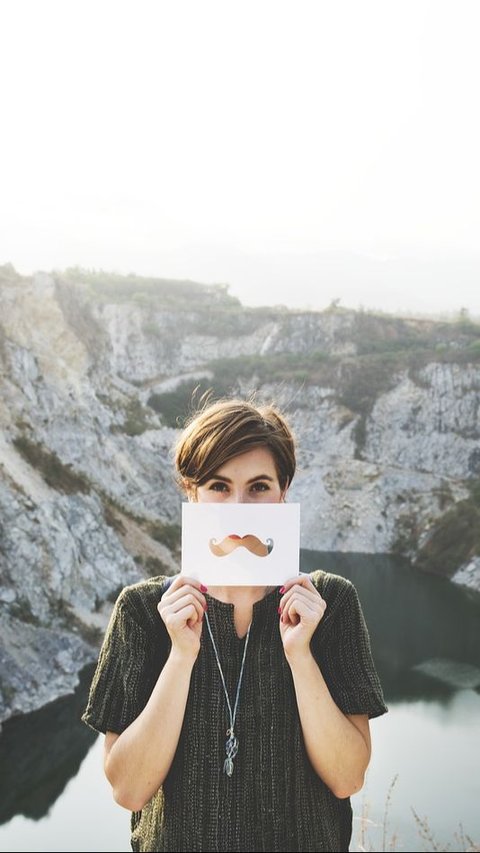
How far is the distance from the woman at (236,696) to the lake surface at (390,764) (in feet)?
12.9

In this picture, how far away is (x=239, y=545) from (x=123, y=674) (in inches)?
19.9

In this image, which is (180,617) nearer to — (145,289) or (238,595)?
(238,595)

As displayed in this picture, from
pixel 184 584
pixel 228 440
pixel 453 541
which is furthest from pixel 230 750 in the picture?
pixel 453 541

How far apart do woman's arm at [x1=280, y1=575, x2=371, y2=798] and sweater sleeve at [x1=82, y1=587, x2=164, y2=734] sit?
42 centimetres

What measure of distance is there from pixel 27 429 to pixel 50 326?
7.09 meters

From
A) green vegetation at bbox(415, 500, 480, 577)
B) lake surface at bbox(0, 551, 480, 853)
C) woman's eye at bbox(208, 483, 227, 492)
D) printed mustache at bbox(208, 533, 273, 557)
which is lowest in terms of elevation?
green vegetation at bbox(415, 500, 480, 577)

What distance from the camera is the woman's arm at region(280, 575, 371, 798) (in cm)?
216

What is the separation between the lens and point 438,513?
172ft

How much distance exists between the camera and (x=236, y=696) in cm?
224

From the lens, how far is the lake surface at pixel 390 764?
460 inches

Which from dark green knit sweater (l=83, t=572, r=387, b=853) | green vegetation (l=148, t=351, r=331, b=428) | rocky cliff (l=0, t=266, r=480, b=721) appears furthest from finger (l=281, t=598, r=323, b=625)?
green vegetation (l=148, t=351, r=331, b=428)

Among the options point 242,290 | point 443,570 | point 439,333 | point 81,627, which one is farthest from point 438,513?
point 242,290

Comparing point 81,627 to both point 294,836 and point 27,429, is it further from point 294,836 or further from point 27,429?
point 294,836

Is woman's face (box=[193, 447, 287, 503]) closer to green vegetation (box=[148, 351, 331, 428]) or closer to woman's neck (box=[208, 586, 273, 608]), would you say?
woman's neck (box=[208, 586, 273, 608])
